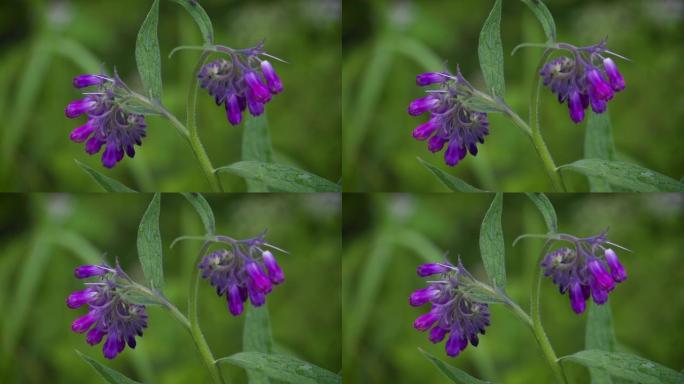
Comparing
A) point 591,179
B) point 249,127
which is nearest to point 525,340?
point 591,179

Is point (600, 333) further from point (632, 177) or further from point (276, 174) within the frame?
point (276, 174)

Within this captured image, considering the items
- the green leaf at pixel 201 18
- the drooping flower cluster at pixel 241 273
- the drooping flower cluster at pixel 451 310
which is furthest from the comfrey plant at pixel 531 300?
the green leaf at pixel 201 18

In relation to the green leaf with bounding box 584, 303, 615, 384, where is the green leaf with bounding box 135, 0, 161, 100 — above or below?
above

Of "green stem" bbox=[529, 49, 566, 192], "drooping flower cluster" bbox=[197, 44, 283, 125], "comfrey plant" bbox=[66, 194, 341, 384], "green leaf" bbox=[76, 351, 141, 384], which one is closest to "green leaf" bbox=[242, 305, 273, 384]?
"comfrey plant" bbox=[66, 194, 341, 384]

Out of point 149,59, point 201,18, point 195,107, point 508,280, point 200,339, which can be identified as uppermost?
point 201,18

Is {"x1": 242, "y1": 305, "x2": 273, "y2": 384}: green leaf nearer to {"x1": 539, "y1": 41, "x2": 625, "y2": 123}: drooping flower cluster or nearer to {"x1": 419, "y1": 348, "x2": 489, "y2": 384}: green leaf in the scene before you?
{"x1": 419, "y1": 348, "x2": 489, "y2": 384}: green leaf

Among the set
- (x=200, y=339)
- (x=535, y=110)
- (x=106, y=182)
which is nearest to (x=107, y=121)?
(x=106, y=182)
